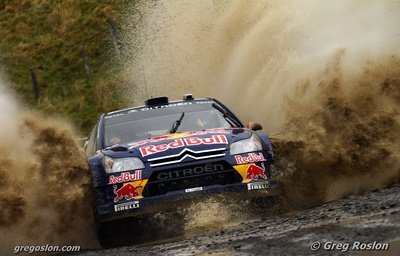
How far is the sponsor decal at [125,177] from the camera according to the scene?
8.88 m

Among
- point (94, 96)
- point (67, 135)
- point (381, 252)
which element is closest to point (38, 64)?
point (94, 96)

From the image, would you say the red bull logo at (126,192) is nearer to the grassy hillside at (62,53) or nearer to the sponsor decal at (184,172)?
the sponsor decal at (184,172)

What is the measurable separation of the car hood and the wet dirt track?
3.30 feet

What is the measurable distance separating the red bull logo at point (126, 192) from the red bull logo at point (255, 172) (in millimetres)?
1150

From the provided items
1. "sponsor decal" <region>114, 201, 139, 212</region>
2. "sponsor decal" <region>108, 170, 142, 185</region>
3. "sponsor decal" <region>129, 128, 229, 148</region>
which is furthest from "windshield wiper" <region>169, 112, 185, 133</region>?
"sponsor decal" <region>114, 201, 139, 212</region>

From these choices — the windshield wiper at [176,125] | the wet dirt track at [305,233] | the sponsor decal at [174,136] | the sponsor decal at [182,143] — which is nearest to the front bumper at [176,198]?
the wet dirt track at [305,233]

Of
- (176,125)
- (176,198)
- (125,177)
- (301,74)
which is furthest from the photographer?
(301,74)

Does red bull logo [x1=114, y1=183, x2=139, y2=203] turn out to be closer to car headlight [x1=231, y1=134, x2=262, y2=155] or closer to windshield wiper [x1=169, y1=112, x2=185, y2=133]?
car headlight [x1=231, y1=134, x2=262, y2=155]

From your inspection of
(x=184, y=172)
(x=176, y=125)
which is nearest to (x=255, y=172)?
(x=184, y=172)

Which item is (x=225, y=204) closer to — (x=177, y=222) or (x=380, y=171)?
(x=177, y=222)

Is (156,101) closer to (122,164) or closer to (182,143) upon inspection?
(182,143)

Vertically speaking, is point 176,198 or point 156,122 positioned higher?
point 156,122

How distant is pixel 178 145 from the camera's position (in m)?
9.23

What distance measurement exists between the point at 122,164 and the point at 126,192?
0.36 meters
